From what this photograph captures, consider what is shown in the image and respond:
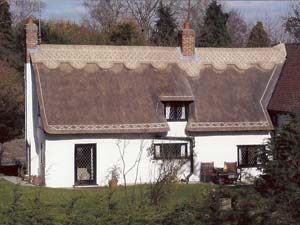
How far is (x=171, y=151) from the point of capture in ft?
85.9

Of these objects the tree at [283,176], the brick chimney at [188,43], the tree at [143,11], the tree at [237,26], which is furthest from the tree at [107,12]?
the tree at [283,176]

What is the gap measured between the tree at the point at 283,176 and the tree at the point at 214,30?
126ft

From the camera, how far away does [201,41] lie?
51.3 meters

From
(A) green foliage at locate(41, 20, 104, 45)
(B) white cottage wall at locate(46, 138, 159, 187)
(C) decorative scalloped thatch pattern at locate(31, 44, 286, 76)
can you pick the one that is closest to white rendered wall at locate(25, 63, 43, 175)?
(C) decorative scalloped thatch pattern at locate(31, 44, 286, 76)

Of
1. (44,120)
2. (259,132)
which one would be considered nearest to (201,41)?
(259,132)

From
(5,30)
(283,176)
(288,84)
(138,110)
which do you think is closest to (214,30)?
(5,30)

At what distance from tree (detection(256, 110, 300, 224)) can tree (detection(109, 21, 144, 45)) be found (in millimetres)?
37118

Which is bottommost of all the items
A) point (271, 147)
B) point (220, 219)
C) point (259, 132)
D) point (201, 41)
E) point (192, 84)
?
point (220, 219)

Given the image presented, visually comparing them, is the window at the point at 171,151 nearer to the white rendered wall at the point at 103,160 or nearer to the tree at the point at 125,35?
the white rendered wall at the point at 103,160

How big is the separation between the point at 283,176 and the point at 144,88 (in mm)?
15533

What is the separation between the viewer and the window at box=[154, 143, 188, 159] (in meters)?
25.9

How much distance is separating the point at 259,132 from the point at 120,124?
5810mm

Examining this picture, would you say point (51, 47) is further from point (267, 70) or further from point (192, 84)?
→ point (267, 70)

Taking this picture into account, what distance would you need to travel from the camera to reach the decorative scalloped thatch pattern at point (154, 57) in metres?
27.1
